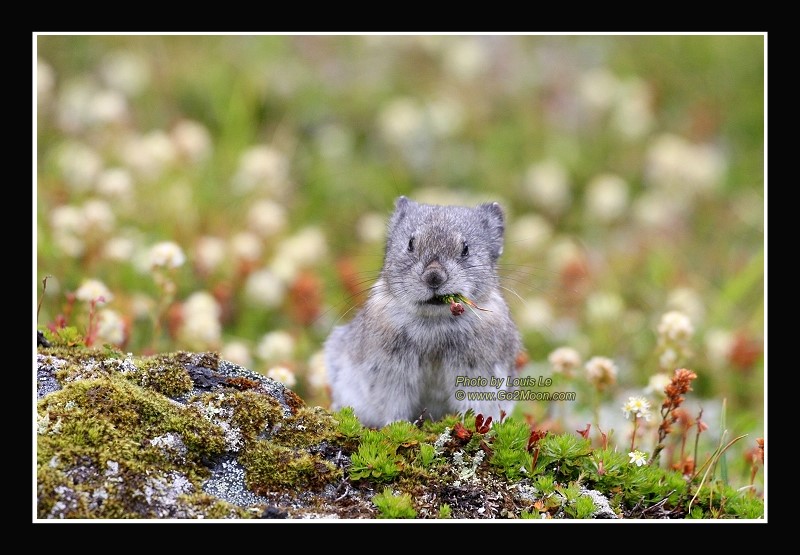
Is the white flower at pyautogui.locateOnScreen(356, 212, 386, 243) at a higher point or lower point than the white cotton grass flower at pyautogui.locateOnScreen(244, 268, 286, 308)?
higher

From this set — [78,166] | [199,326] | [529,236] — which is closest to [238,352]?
[199,326]

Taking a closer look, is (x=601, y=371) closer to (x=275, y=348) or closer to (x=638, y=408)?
(x=638, y=408)

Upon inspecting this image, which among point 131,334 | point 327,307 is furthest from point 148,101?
point 131,334

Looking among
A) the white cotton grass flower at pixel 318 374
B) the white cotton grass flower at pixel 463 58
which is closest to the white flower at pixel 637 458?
the white cotton grass flower at pixel 318 374

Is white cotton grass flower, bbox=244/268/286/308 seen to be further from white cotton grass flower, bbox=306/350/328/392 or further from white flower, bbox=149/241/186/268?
white flower, bbox=149/241/186/268

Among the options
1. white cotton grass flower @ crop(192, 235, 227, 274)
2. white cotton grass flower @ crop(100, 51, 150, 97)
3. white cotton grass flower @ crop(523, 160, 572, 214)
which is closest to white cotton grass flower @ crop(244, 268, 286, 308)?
white cotton grass flower @ crop(192, 235, 227, 274)
